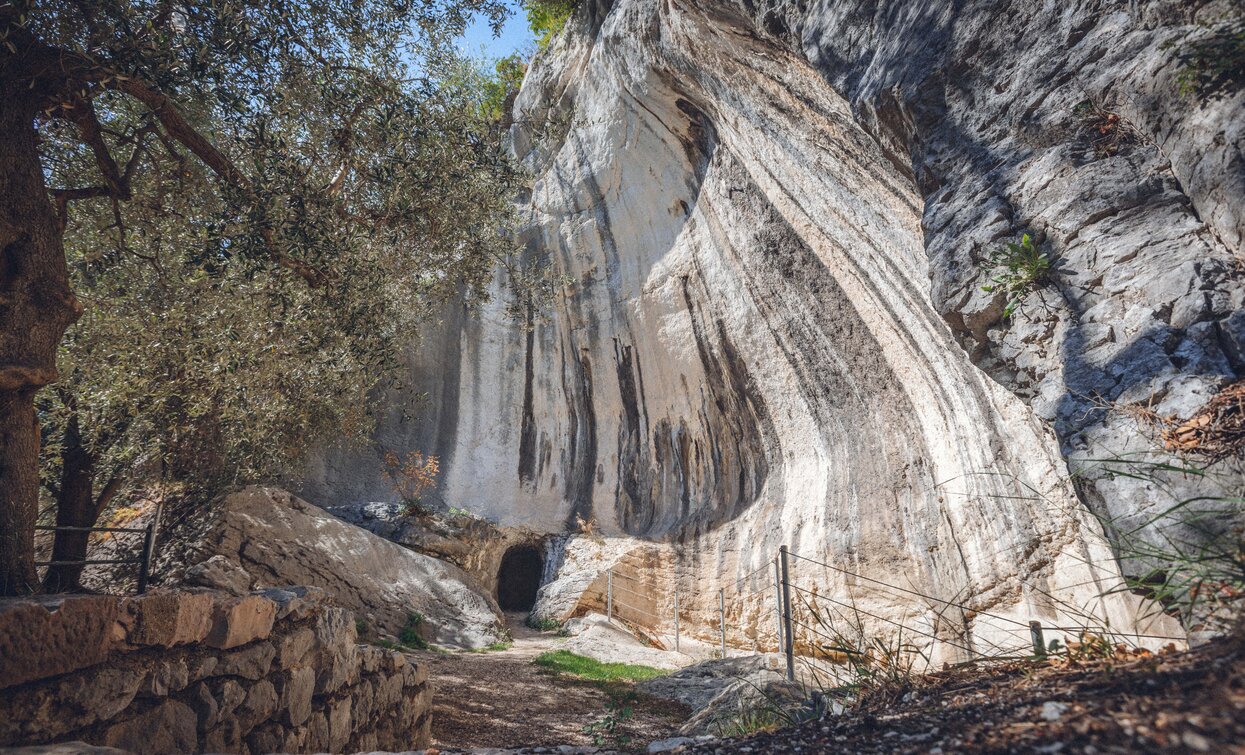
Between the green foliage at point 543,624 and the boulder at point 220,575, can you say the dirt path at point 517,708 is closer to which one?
the boulder at point 220,575

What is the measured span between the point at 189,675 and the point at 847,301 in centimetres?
1093

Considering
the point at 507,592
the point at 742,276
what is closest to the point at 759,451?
the point at 742,276

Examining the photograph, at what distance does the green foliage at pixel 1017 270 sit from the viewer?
631 centimetres

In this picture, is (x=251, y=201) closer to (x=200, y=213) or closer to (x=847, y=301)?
(x=200, y=213)

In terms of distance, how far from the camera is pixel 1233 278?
4875mm

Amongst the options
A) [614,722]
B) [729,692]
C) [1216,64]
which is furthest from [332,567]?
[1216,64]

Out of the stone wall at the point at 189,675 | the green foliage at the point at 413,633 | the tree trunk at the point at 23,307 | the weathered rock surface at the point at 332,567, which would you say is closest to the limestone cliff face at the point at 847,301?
the weathered rock surface at the point at 332,567

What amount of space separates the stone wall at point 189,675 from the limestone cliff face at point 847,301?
5.22 metres

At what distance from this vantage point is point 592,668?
33.3 feet

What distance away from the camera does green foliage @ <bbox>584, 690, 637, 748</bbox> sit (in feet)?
19.5

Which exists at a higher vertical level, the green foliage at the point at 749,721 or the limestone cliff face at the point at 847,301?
the limestone cliff face at the point at 847,301

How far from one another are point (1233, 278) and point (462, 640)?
477 inches

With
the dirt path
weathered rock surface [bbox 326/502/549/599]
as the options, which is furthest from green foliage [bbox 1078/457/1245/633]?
weathered rock surface [bbox 326/502/549/599]

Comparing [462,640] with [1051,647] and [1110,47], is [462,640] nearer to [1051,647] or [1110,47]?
[1051,647]
